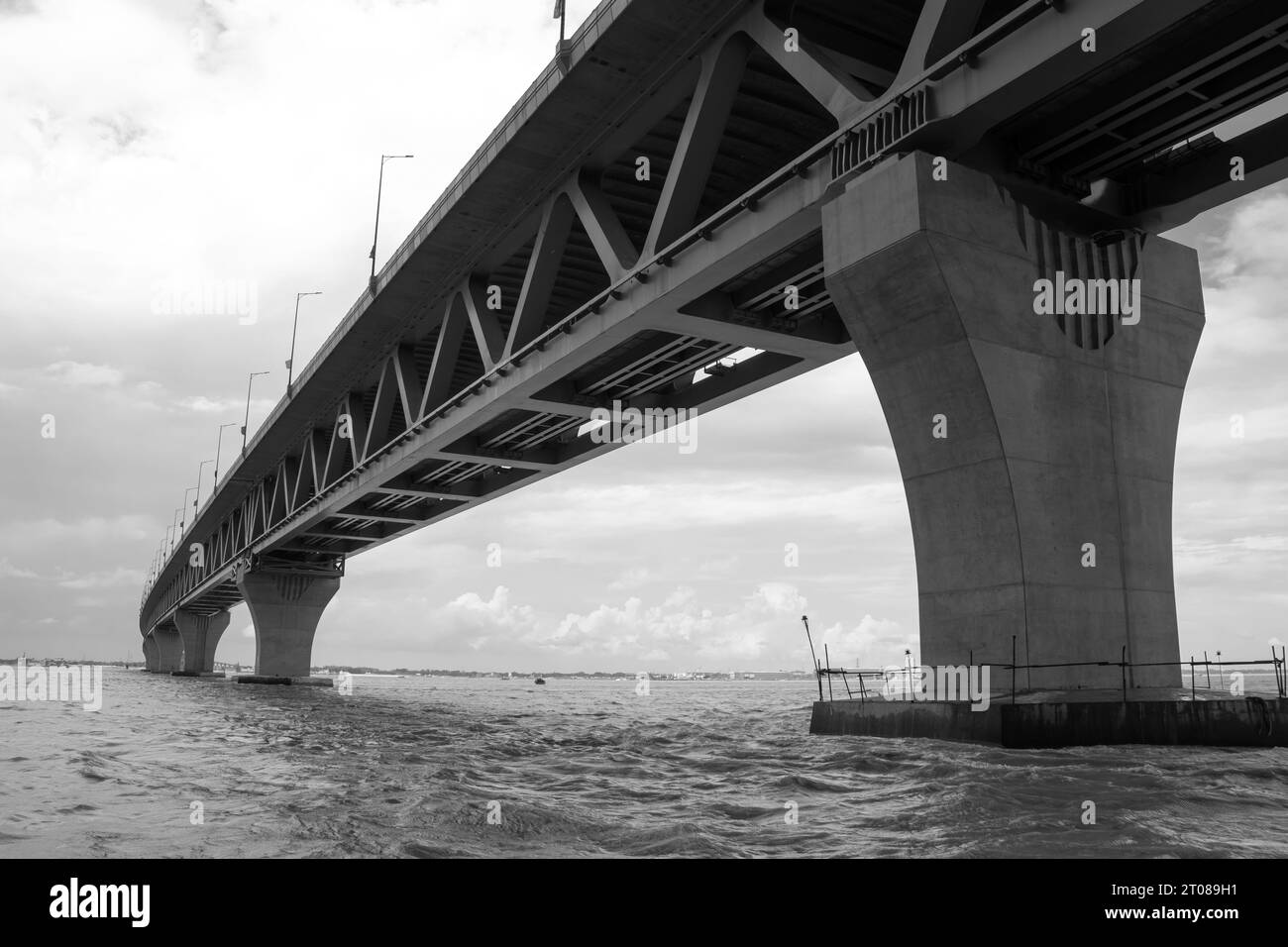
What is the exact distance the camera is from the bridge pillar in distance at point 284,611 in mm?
60500

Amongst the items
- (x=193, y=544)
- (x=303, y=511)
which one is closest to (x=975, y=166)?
(x=303, y=511)

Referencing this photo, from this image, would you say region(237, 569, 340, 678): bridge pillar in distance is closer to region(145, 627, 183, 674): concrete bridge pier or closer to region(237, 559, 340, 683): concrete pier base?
region(237, 559, 340, 683): concrete pier base

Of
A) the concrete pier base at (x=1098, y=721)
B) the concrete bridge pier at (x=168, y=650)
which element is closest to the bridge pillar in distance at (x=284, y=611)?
the concrete pier base at (x=1098, y=721)

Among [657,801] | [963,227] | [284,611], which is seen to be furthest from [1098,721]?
[284,611]

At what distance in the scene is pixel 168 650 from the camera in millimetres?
129750

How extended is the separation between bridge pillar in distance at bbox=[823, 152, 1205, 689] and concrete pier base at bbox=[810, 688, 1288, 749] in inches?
22.4

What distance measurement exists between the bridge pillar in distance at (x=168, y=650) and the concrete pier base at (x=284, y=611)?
72438mm

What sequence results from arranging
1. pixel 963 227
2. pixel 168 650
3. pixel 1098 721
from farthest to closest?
pixel 168 650, pixel 963 227, pixel 1098 721

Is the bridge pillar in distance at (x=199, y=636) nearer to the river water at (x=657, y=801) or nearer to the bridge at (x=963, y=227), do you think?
the bridge at (x=963, y=227)

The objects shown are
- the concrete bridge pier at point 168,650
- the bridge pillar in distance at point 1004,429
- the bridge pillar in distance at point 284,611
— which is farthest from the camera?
the concrete bridge pier at point 168,650

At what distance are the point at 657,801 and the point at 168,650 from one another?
136m

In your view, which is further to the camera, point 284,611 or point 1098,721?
point 284,611

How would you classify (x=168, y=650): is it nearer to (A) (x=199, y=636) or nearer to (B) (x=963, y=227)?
(A) (x=199, y=636)

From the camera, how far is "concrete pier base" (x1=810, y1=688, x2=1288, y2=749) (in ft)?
37.4
